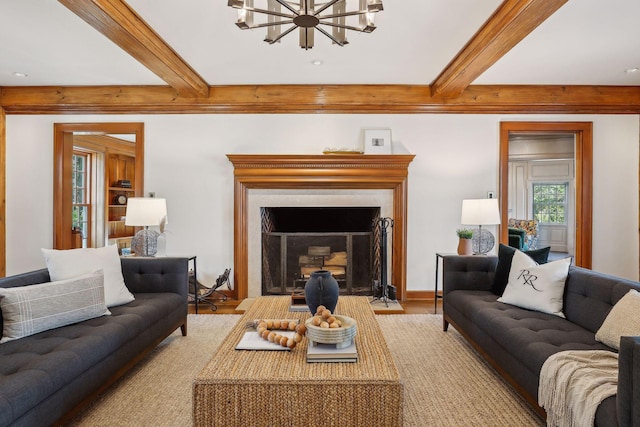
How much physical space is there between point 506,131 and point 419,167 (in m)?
1.11

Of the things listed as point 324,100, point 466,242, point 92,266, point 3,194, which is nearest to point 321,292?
point 92,266

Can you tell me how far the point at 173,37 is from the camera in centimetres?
309

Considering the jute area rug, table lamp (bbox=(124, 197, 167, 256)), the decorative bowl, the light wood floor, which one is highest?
table lamp (bbox=(124, 197, 167, 256))

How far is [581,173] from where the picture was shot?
4453mm

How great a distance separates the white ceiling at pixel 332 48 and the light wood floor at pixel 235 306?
97.6 inches

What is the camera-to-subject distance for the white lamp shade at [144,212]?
12.1 ft

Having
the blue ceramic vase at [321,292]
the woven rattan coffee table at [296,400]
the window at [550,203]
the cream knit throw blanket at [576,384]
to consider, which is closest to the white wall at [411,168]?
the blue ceramic vase at [321,292]

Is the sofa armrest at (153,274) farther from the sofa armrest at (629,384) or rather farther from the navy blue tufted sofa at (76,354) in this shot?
the sofa armrest at (629,384)

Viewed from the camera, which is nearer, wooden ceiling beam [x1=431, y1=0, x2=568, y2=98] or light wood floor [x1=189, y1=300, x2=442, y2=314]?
wooden ceiling beam [x1=431, y1=0, x2=568, y2=98]

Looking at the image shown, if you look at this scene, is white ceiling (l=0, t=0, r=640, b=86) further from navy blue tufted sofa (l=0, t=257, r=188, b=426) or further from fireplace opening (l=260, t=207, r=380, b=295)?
navy blue tufted sofa (l=0, t=257, r=188, b=426)

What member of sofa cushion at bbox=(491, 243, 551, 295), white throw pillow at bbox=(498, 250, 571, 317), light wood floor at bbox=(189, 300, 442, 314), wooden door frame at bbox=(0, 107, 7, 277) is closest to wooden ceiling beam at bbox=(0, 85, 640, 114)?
wooden door frame at bbox=(0, 107, 7, 277)

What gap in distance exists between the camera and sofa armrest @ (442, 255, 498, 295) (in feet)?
10.4

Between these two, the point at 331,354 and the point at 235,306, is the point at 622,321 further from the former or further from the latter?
the point at 235,306

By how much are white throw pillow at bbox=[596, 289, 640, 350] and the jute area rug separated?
0.55 meters
